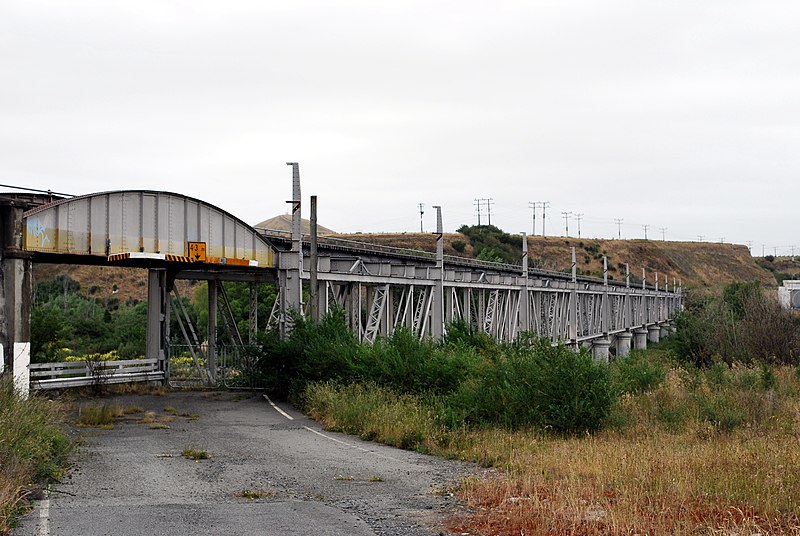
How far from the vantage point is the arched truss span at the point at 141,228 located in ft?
76.1

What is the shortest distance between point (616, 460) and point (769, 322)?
29854 mm

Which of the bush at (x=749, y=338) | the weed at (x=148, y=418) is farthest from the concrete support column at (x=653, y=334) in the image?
the weed at (x=148, y=418)

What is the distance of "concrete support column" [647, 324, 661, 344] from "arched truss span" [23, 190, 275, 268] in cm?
9044

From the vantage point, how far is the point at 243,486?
41.9 feet

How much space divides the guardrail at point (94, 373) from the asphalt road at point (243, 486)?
686 cm

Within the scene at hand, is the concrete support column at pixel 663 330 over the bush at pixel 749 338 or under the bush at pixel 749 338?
under

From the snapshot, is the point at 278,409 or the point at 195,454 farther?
the point at 278,409

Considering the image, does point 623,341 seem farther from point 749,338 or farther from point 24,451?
point 24,451

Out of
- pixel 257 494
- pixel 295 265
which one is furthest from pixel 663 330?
pixel 257 494

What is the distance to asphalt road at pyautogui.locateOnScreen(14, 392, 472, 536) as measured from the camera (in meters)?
10.2

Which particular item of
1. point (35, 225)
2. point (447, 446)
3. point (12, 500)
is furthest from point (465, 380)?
point (12, 500)

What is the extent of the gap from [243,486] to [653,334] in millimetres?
106382

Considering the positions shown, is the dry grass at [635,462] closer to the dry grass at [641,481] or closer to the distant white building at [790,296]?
the dry grass at [641,481]

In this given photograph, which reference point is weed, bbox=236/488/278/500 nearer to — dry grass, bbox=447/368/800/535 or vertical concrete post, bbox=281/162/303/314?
dry grass, bbox=447/368/800/535
